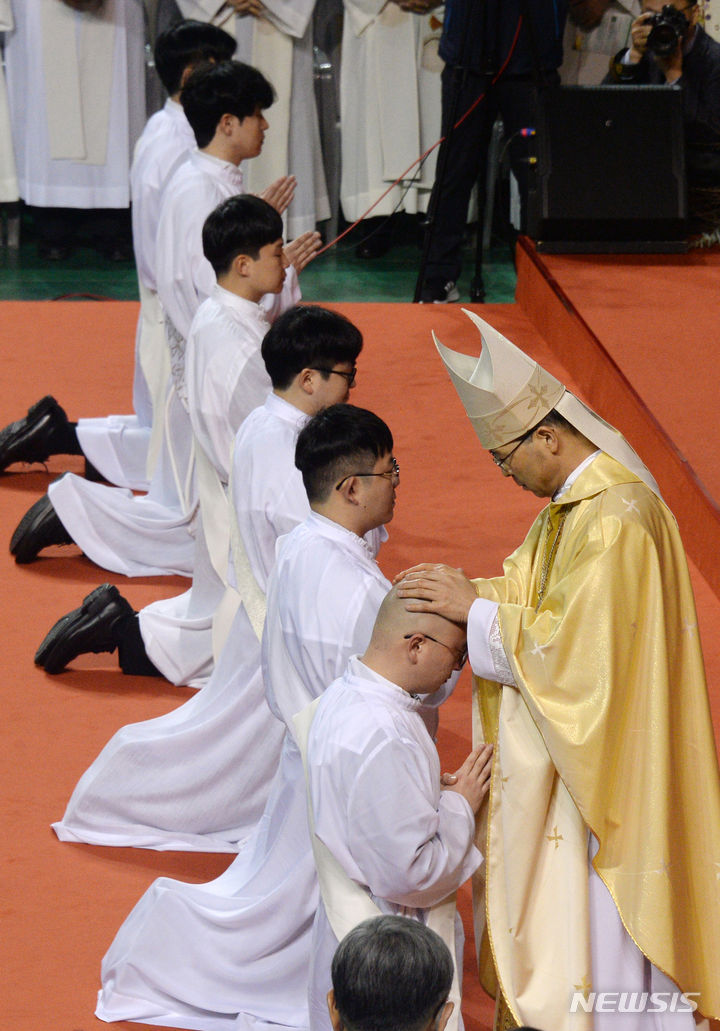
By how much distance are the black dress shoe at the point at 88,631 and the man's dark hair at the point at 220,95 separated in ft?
5.73

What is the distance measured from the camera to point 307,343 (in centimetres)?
344

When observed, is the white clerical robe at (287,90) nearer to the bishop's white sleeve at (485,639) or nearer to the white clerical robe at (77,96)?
the white clerical robe at (77,96)

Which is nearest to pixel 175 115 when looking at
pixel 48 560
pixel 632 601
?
pixel 48 560

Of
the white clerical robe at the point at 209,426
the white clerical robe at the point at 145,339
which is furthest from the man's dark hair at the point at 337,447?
the white clerical robe at the point at 145,339

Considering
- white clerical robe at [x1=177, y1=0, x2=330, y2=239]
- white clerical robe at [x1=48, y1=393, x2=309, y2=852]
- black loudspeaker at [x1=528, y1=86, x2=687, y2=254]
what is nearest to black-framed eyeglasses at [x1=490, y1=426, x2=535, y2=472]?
white clerical robe at [x1=48, y1=393, x2=309, y2=852]

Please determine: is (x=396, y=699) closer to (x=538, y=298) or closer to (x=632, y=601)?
(x=632, y=601)

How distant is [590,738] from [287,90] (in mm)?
7376

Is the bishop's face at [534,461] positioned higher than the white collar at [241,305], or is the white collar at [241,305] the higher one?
the bishop's face at [534,461]

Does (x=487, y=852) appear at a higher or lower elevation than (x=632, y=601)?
lower

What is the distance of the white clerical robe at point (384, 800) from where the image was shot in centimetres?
237

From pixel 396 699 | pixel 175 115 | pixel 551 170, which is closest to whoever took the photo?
pixel 396 699

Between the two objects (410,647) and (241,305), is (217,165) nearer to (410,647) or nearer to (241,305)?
(241,305)

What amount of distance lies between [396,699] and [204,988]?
3.20 feet

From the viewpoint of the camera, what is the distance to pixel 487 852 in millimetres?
2652
